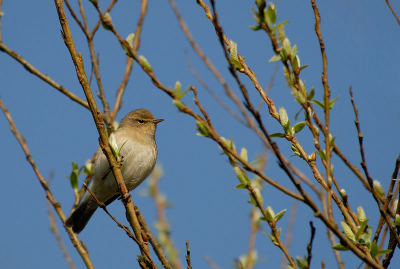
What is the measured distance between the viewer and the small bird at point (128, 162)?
6230mm

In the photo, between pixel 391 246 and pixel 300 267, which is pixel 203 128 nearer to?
pixel 300 267

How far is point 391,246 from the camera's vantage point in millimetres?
2572

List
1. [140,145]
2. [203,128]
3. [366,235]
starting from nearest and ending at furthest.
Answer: [203,128] → [366,235] → [140,145]

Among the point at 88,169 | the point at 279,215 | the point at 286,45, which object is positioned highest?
the point at 88,169

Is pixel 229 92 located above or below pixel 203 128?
above

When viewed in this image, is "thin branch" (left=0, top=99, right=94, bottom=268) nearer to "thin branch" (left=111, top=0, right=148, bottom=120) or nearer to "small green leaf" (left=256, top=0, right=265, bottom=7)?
"thin branch" (left=111, top=0, right=148, bottom=120)

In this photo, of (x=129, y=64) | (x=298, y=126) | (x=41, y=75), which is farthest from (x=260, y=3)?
(x=41, y=75)

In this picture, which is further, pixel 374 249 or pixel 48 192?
pixel 48 192

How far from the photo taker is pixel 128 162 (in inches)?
246

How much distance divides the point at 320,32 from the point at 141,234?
2.07 metres

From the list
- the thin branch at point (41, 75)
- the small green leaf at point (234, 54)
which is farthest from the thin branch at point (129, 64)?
the small green leaf at point (234, 54)

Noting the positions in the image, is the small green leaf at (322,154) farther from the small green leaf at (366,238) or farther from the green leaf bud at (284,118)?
the small green leaf at (366,238)

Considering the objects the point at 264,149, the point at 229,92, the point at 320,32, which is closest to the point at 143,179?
the point at 264,149

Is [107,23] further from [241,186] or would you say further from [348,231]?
[348,231]
